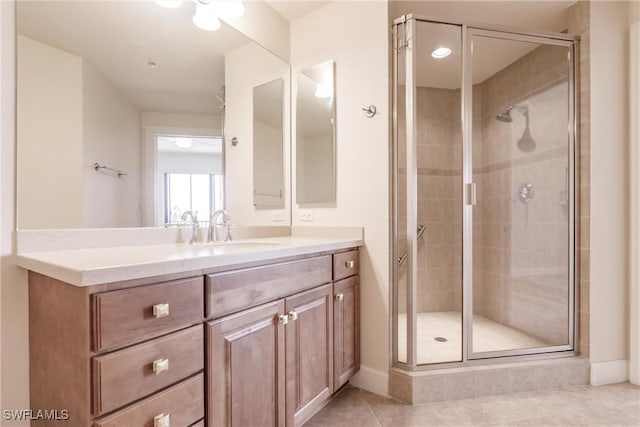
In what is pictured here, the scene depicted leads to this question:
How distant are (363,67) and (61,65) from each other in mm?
1472

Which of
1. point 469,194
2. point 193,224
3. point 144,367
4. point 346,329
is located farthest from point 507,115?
point 144,367

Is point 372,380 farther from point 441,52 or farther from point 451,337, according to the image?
point 441,52

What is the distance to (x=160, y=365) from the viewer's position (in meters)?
0.85

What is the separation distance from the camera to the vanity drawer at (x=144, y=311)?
0.75 metres

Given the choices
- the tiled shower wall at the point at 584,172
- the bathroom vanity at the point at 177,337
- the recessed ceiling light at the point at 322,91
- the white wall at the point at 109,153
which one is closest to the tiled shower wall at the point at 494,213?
the tiled shower wall at the point at 584,172

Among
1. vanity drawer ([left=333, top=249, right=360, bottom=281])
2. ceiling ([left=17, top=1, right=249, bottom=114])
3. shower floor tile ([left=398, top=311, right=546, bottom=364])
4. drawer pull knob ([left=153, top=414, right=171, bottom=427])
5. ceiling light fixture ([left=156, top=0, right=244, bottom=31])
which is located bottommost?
shower floor tile ([left=398, top=311, right=546, bottom=364])

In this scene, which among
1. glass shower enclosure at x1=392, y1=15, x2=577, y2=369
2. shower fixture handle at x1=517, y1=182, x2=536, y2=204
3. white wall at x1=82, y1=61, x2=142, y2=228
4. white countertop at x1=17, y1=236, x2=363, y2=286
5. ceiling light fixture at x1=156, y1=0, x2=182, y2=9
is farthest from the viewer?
shower fixture handle at x1=517, y1=182, x2=536, y2=204

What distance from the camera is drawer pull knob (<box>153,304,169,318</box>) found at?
0.85 meters

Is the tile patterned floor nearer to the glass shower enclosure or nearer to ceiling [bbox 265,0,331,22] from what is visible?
the glass shower enclosure

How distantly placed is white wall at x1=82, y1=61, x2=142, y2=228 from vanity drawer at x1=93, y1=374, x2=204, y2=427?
2.54 feet

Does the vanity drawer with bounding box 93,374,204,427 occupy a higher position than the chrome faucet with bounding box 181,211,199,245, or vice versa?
the chrome faucet with bounding box 181,211,199,245

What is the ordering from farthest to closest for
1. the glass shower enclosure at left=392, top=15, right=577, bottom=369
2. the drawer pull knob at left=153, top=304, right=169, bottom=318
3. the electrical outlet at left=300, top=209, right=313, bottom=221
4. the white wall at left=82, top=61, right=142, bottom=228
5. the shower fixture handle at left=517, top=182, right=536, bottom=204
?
the shower fixture handle at left=517, top=182, right=536, bottom=204 → the electrical outlet at left=300, top=209, right=313, bottom=221 → the glass shower enclosure at left=392, top=15, right=577, bottom=369 → the white wall at left=82, top=61, right=142, bottom=228 → the drawer pull knob at left=153, top=304, right=169, bottom=318

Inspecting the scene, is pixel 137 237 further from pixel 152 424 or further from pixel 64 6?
pixel 64 6

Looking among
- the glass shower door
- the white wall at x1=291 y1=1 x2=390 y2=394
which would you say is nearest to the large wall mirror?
the white wall at x1=291 y1=1 x2=390 y2=394
